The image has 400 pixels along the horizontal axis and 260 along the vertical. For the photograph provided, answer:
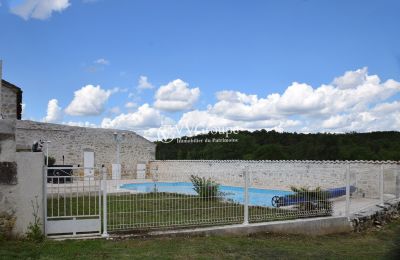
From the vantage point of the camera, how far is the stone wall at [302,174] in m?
13.6

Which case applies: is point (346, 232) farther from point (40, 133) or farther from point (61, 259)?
point (40, 133)

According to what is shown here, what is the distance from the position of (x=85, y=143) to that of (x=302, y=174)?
14.1 m

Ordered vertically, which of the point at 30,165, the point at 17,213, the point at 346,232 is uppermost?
the point at 30,165

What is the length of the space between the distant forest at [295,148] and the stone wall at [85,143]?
3.94 metres

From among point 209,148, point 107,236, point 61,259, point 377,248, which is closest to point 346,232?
point 377,248

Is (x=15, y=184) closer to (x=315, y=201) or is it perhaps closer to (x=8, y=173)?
(x=8, y=173)

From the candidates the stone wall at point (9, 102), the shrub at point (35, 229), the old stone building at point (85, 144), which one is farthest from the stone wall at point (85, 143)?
the shrub at point (35, 229)

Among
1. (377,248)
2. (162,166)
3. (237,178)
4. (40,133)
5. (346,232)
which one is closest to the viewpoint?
(377,248)

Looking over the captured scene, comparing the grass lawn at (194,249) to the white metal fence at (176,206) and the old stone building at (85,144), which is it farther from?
the old stone building at (85,144)

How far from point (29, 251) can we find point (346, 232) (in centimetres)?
729

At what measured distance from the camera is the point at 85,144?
86.3 ft

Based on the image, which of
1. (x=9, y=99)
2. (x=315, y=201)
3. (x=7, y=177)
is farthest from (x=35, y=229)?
(x=9, y=99)

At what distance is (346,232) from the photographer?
399 inches

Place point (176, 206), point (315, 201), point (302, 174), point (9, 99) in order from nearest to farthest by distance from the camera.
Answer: point (176, 206) < point (315, 201) < point (302, 174) < point (9, 99)
